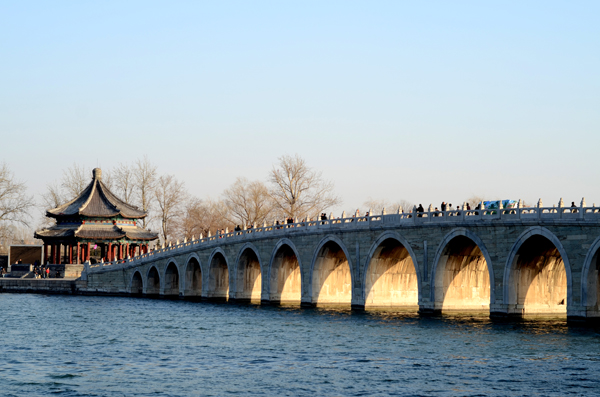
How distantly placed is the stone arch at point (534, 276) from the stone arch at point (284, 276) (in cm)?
1678

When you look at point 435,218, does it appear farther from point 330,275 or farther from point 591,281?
point 330,275

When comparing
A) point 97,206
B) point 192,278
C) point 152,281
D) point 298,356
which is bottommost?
point 298,356

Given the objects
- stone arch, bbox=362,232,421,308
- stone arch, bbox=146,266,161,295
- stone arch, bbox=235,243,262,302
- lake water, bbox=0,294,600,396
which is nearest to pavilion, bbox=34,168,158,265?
stone arch, bbox=146,266,161,295

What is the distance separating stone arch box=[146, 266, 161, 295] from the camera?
65.1 m

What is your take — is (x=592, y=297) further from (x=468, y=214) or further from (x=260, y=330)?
(x=260, y=330)

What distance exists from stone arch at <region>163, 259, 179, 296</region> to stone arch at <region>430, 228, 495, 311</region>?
27441mm

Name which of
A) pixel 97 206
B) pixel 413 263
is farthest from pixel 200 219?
pixel 413 263

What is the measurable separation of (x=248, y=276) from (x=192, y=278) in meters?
7.29

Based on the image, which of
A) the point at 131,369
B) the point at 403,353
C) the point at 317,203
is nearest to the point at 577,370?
the point at 403,353

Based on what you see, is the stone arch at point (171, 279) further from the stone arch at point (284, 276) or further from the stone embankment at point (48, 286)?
the stone arch at point (284, 276)

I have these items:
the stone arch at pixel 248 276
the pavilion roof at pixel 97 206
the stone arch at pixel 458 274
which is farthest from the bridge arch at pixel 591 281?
the pavilion roof at pixel 97 206

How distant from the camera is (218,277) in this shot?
5866 centimetres

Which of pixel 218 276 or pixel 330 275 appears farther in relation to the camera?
pixel 218 276

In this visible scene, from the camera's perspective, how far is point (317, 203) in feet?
257
